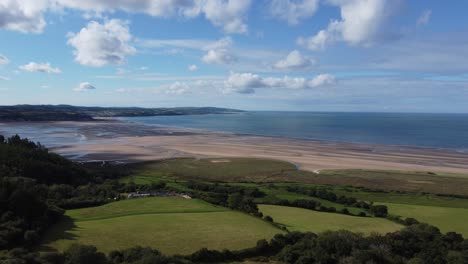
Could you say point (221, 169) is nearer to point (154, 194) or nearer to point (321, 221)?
point (154, 194)

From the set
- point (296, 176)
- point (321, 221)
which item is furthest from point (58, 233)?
point (296, 176)

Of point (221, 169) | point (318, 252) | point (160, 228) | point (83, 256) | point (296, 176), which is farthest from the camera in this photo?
point (221, 169)

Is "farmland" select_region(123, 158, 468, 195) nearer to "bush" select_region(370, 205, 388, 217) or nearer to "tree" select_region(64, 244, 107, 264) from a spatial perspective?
"bush" select_region(370, 205, 388, 217)

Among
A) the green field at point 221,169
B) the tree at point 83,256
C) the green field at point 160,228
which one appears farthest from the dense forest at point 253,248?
the green field at point 221,169

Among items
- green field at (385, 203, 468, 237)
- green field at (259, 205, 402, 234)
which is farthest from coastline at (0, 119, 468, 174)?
green field at (259, 205, 402, 234)

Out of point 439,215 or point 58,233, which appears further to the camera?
point 439,215
